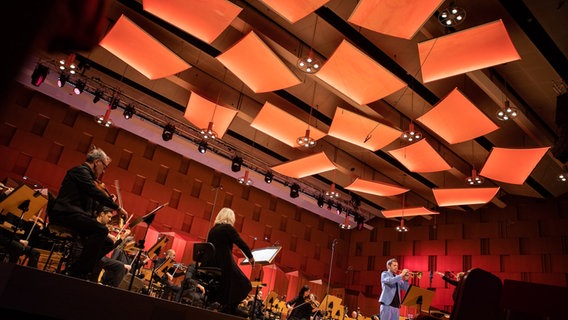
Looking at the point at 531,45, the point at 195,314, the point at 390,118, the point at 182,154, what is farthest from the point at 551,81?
the point at 182,154

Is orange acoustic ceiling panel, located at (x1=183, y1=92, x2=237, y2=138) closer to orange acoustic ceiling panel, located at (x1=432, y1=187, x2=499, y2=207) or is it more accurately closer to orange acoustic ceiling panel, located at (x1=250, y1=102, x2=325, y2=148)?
orange acoustic ceiling panel, located at (x1=250, y1=102, x2=325, y2=148)

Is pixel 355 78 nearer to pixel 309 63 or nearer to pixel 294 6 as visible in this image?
pixel 309 63

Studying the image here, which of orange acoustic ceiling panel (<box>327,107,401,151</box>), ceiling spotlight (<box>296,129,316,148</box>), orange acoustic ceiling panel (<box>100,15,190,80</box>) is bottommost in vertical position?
ceiling spotlight (<box>296,129,316,148</box>)

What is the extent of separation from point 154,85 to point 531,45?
7.84 metres

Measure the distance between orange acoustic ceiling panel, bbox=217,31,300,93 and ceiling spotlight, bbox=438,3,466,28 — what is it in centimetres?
237

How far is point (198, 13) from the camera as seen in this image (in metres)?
5.21

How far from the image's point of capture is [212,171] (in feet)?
41.2

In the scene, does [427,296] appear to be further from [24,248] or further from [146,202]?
[146,202]

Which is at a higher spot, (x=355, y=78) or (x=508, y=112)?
(x=508, y=112)

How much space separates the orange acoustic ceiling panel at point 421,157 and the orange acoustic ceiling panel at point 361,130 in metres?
0.64

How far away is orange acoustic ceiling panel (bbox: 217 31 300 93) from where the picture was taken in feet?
18.9

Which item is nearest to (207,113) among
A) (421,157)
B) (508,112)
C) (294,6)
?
(294,6)

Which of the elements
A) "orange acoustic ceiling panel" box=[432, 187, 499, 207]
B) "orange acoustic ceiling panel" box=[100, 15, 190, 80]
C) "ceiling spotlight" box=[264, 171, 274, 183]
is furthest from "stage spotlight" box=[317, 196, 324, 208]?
"orange acoustic ceiling panel" box=[100, 15, 190, 80]

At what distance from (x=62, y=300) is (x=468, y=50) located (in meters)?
5.33
